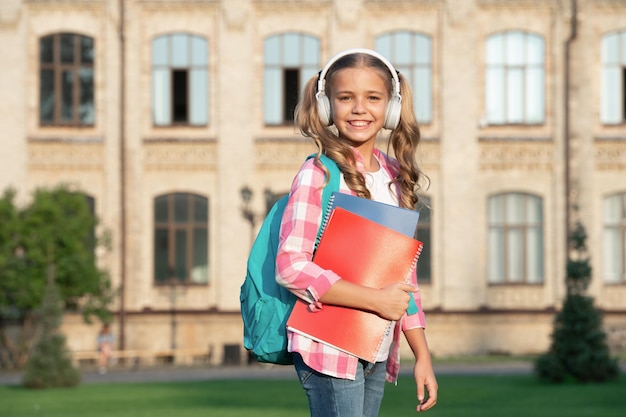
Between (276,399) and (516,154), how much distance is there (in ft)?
53.2

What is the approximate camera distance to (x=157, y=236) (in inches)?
1453

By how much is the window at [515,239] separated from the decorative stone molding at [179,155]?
7426 mm

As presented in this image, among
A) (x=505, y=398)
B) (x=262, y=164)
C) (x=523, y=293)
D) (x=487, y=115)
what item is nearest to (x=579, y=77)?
(x=487, y=115)

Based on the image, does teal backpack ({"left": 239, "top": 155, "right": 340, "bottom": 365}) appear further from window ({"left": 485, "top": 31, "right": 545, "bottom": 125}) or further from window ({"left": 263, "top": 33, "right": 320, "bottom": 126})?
window ({"left": 485, "top": 31, "right": 545, "bottom": 125})

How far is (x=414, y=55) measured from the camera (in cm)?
3700

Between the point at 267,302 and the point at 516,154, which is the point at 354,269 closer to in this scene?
the point at 267,302

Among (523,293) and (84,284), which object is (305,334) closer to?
(84,284)

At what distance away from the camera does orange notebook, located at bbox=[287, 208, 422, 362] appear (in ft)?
17.2

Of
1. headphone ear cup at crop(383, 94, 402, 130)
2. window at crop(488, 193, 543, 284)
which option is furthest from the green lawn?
headphone ear cup at crop(383, 94, 402, 130)

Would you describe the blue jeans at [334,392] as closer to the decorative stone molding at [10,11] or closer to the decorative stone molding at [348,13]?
the decorative stone molding at [348,13]

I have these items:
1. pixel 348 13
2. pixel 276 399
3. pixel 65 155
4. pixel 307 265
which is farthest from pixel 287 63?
pixel 307 265

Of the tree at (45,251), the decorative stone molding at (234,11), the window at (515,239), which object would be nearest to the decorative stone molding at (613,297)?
the window at (515,239)

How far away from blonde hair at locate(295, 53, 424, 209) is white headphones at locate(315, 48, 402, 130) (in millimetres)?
14

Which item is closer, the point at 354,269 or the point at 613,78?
the point at 354,269
